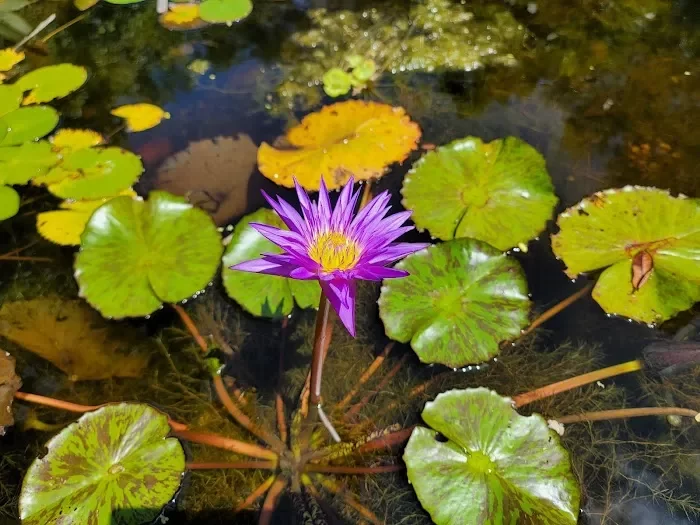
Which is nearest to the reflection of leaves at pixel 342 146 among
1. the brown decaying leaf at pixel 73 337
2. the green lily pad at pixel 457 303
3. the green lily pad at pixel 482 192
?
the green lily pad at pixel 482 192

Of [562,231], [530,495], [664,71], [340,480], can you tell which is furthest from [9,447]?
[664,71]

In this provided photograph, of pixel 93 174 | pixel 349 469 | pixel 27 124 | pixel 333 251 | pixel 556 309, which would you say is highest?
pixel 333 251

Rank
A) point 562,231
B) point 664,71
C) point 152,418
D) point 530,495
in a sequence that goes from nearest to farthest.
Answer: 1. point 530,495
2. point 152,418
3. point 562,231
4. point 664,71

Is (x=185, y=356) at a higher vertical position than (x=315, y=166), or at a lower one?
lower

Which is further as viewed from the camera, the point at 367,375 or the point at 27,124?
the point at 27,124

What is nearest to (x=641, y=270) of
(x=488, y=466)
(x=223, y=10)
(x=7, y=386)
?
(x=488, y=466)

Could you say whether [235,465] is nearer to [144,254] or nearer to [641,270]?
[144,254]

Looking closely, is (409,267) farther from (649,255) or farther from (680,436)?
(680,436)
